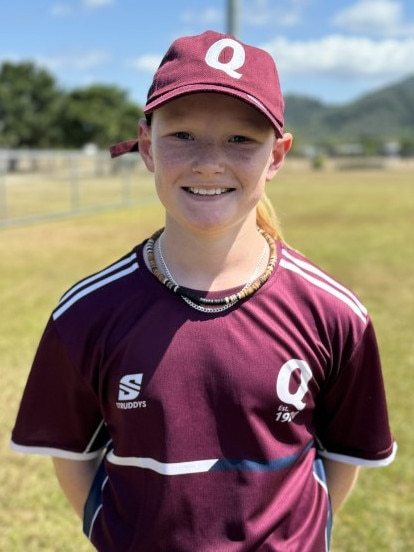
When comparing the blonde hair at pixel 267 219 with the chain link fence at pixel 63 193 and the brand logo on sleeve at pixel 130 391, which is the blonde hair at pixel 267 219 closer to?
the brand logo on sleeve at pixel 130 391

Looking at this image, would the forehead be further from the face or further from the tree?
the tree

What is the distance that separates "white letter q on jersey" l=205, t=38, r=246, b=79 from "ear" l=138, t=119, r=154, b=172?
0.71 ft

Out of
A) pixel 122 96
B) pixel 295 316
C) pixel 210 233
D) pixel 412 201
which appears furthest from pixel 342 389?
pixel 122 96

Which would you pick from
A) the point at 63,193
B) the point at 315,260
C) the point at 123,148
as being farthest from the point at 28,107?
the point at 123,148

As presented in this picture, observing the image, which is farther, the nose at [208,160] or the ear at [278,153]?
the ear at [278,153]

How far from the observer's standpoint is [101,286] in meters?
1.44

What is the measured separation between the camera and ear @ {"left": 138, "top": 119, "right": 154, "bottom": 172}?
1408 millimetres

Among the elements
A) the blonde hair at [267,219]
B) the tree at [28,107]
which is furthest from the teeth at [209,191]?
the tree at [28,107]

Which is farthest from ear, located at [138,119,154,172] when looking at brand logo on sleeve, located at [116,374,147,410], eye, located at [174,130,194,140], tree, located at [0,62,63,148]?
tree, located at [0,62,63,148]

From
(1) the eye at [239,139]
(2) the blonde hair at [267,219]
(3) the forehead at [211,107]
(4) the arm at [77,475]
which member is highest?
(3) the forehead at [211,107]

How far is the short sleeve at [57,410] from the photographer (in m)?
1.44

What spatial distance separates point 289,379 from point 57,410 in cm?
58

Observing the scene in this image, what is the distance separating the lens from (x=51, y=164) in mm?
49594

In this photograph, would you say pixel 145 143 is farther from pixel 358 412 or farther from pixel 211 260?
pixel 358 412
